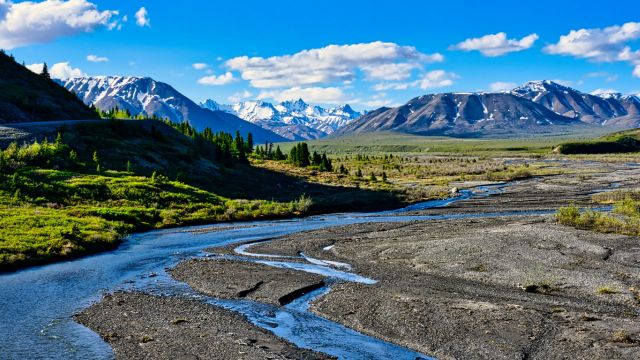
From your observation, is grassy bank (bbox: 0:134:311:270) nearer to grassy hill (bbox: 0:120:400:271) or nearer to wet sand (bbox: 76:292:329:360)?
grassy hill (bbox: 0:120:400:271)

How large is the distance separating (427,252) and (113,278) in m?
21.7

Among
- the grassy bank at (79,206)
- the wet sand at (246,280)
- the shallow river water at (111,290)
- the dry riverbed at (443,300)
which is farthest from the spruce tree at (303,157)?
the wet sand at (246,280)

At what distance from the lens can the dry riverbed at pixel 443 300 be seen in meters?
→ 20.6

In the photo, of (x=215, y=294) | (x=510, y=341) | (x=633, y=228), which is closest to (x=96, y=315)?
(x=215, y=294)

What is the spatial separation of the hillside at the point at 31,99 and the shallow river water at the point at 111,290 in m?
72.0

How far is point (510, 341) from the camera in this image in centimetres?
2070

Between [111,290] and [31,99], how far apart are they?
331ft

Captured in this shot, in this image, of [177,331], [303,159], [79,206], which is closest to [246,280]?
[177,331]

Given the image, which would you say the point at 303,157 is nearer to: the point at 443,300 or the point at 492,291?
the point at 492,291

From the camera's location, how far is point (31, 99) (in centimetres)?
11325

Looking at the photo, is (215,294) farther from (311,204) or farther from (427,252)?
(311,204)

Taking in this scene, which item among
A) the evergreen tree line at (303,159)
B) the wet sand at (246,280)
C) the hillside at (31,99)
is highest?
the hillside at (31,99)

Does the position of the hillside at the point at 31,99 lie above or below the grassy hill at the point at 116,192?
above

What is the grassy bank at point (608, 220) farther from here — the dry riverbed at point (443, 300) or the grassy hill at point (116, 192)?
the grassy hill at point (116, 192)
